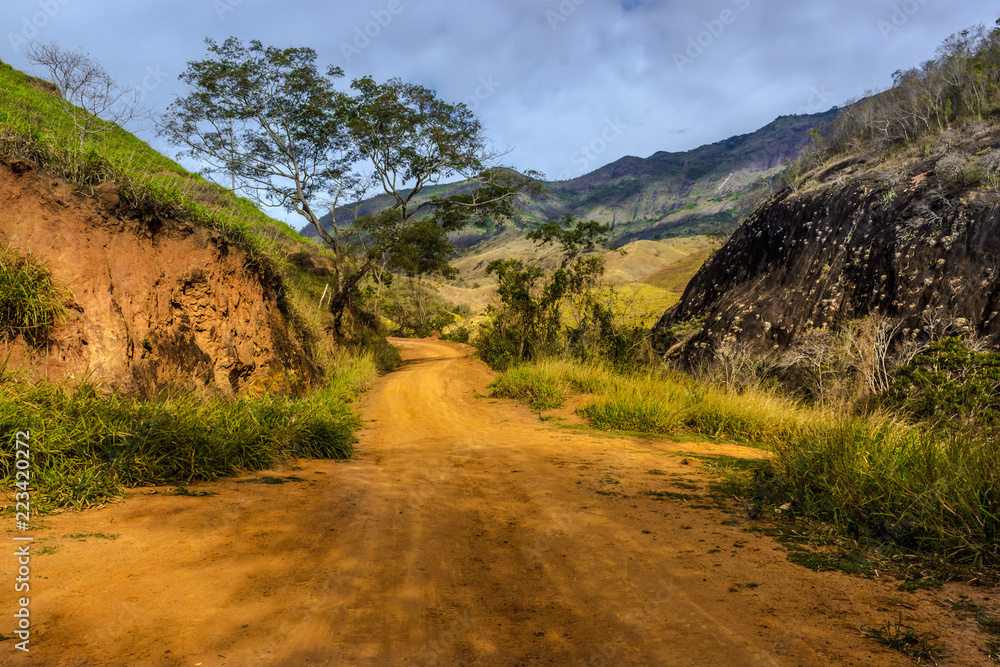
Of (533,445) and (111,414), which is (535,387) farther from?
(111,414)

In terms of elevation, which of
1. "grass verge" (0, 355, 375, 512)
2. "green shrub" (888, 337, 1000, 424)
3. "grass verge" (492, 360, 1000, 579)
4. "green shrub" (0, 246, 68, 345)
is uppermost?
"green shrub" (0, 246, 68, 345)

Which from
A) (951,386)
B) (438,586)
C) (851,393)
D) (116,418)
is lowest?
(851,393)

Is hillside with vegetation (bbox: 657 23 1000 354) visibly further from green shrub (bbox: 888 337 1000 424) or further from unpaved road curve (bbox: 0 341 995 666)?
unpaved road curve (bbox: 0 341 995 666)

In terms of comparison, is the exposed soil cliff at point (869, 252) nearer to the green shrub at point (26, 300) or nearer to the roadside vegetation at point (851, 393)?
the roadside vegetation at point (851, 393)

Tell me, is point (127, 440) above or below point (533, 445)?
above

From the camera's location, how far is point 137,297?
603 cm

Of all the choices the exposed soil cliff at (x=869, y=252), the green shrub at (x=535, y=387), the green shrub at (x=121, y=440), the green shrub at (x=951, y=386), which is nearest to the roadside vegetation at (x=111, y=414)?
the green shrub at (x=121, y=440)

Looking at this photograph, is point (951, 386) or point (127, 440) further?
point (951, 386)

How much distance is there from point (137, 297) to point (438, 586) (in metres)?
5.89

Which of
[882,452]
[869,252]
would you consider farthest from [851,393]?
[882,452]

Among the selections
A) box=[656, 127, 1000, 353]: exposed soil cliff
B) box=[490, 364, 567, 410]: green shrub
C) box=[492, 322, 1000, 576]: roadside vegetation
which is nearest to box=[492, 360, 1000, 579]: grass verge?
box=[492, 322, 1000, 576]: roadside vegetation

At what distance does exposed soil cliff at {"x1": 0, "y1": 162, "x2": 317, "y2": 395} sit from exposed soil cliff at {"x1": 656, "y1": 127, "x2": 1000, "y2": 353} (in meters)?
10.7

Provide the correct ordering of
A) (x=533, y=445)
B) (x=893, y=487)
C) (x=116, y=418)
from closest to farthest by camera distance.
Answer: (x=893, y=487), (x=116, y=418), (x=533, y=445)

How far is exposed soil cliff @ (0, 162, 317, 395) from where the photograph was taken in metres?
5.04
